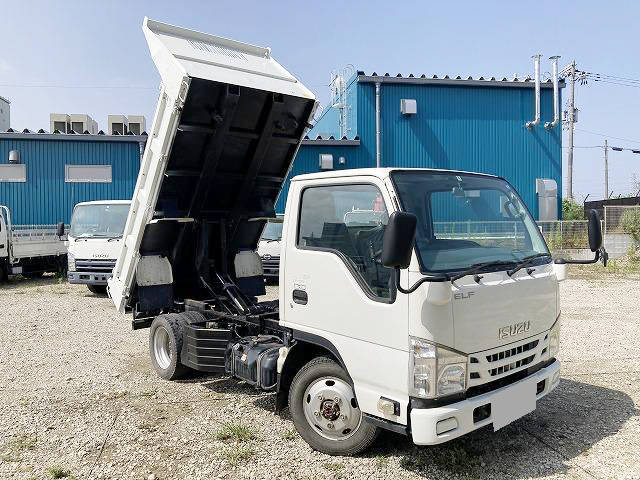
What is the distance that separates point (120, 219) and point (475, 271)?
10.4 metres

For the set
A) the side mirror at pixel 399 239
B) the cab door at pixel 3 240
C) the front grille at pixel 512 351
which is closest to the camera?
the side mirror at pixel 399 239

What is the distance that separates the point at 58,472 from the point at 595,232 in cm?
448

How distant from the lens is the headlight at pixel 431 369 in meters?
3.41

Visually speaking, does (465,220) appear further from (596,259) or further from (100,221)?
(100,221)

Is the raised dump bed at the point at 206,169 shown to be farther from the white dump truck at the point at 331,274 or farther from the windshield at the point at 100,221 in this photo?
the windshield at the point at 100,221

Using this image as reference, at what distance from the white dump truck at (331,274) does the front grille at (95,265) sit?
5840mm

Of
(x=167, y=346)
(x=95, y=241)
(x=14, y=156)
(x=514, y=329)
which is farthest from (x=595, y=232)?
(x=14, y=156)

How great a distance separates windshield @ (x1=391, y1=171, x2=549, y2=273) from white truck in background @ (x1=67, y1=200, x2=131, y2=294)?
9107 millimetres

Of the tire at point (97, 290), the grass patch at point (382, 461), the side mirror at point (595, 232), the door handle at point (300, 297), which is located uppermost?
the side mirror at point (595, 232)

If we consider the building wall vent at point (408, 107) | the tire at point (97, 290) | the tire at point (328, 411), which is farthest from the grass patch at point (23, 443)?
the building wall vent at point (408, 107)

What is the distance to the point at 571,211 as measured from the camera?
2927cm

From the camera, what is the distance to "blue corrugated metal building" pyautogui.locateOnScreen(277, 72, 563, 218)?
2042 cm

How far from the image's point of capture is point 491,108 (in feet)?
70.0

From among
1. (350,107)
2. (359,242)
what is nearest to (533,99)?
(350,107)
